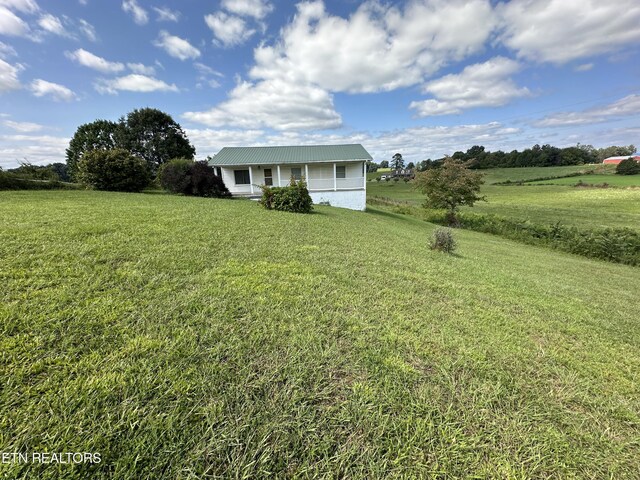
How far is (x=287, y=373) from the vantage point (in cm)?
214

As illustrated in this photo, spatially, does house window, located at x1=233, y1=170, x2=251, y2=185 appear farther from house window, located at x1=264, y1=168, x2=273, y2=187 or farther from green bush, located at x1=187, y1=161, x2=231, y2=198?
green bush, located at x1=187, y1=161, x2=231, y2=198

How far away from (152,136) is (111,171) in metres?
26.8

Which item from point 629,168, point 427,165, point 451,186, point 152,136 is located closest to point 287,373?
point 451,186

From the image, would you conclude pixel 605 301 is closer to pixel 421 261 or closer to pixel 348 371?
pixel 421 261

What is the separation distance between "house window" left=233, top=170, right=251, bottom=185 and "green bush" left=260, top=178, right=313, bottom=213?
975cm

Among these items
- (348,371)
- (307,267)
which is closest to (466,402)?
(348,371)

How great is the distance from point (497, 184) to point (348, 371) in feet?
198

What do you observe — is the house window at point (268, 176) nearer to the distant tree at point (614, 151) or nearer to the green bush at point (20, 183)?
the green bush at point (20, 183)

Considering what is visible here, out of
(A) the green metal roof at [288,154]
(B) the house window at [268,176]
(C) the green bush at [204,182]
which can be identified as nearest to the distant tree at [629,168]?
(A) the green metal roof at [288,154]

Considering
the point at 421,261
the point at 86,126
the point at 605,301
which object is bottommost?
the point at 605,301

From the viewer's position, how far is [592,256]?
1211cm

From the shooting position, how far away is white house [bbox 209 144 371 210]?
18.0m

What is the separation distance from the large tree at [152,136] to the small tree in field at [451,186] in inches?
1342

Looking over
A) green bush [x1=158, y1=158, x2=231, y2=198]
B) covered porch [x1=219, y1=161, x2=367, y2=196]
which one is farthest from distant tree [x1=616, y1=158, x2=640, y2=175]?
green bush [x1=158, y1=158, x2=231, y2=198]
